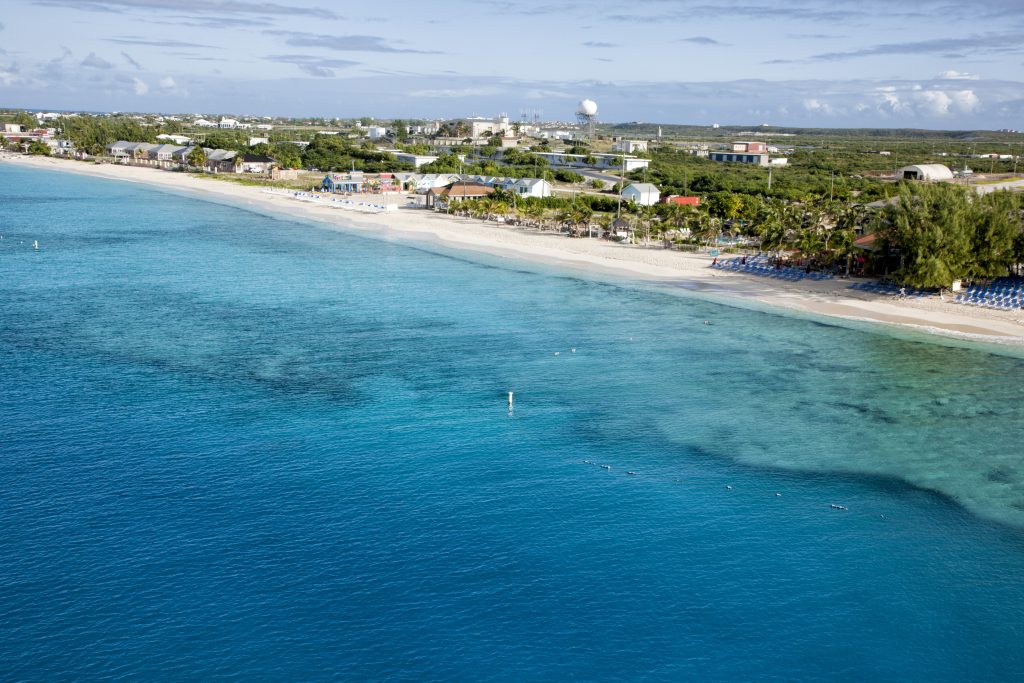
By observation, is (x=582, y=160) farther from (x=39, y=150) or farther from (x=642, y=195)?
(x=39, y=150)

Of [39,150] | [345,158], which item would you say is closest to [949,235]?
[345,158]

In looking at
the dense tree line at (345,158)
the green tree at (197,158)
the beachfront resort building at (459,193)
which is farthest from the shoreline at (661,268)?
the green tree at (197,158)

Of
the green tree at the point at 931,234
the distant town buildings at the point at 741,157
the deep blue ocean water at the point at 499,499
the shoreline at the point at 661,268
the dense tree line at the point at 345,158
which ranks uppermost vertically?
the distant town buildings at the point at 741,157

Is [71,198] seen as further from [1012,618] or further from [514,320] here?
[1012,618]

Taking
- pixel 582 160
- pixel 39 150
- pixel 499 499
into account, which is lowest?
pixel 499 499

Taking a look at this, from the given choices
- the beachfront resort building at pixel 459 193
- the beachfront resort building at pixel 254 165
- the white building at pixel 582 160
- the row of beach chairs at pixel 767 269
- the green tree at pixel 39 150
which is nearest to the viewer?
the row of beach chairs at pixel 767 269

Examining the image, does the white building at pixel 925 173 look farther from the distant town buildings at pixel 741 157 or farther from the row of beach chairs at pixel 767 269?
the distant town buildings at pixel 741 157

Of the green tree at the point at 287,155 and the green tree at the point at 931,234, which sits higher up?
the green tree at the point at 287,155
